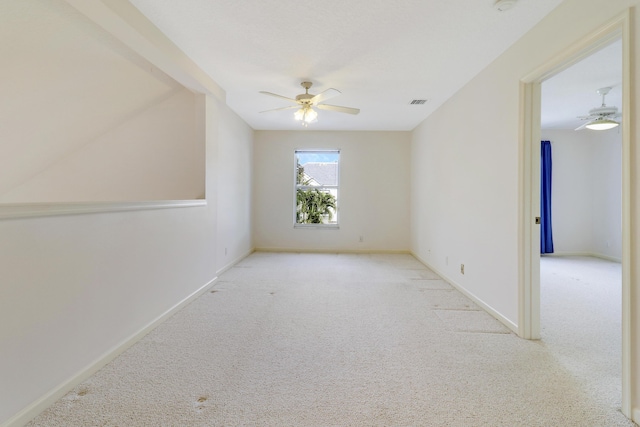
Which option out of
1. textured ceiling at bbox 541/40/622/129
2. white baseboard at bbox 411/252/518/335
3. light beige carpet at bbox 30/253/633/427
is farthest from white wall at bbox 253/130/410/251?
light beige carpet at bbox 30/253/633/427

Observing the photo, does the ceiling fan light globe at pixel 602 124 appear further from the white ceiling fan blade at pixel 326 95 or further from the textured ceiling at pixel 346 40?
the white ceiling fan blade at pixel 326 95

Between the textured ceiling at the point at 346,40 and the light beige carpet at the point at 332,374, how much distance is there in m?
2.38

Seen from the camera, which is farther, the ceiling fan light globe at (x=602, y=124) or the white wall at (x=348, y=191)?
the white wall at (x=348, y=191)

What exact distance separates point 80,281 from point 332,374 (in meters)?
1.58

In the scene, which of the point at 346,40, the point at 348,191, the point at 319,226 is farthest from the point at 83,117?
the point at 348,191

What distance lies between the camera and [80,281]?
1.65 meters

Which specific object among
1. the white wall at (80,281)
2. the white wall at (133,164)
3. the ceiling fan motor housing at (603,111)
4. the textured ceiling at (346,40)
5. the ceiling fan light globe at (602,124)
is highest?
the textured ceiling at (346,40)

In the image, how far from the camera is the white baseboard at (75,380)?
4.27 ft

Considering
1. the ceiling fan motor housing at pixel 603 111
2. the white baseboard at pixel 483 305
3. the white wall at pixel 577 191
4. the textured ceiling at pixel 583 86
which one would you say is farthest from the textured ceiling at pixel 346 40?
the white wall at pixel 577 191

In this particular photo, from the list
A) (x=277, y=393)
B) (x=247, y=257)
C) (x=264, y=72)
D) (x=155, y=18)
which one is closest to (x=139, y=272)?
(x=277, y=393)

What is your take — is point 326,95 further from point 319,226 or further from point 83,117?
point 319,226

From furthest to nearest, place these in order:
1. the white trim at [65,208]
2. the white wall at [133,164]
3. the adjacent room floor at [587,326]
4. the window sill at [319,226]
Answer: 1. the window sill at [319,226]
2. the white wall at [133,164]
3. the adjacent room floor at [587,326]
4. the white trim at [65,208]

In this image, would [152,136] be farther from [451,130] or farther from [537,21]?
[537,21]

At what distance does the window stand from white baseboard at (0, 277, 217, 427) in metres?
3.65
